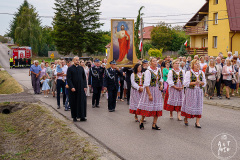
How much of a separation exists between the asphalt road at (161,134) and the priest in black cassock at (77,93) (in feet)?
1.37

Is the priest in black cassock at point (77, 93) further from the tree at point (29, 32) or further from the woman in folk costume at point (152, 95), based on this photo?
the tree at point (29, 32)

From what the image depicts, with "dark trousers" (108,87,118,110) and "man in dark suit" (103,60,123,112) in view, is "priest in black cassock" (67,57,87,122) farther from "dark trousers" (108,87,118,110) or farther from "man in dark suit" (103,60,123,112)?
"man in dark suit" (103,60,123,112)

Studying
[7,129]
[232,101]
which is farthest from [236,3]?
[7,129]

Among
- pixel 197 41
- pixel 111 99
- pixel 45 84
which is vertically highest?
pixel 197 41

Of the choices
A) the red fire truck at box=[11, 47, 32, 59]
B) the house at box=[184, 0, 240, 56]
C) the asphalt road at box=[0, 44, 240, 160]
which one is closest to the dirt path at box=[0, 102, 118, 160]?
the asphalt road at box=[0, 44, 240, 160]

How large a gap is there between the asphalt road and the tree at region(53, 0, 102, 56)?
4939 cm

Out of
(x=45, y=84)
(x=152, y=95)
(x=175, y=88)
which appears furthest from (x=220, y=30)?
(x=152, y=95)

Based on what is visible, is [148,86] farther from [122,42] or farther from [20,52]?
[20,52]

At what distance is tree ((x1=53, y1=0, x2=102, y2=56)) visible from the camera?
5975 cm

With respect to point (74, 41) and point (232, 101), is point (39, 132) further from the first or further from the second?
point (74, 41)

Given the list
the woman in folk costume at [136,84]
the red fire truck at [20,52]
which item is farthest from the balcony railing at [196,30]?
the woman in folk costume at [136,84]

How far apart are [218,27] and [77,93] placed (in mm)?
32806

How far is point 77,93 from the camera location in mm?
10141

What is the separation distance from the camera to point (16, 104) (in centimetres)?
1405
